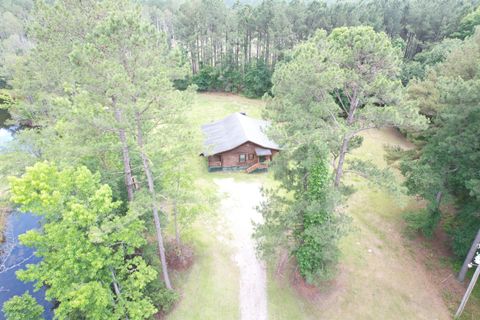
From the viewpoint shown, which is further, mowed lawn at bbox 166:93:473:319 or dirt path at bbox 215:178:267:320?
dirt path at bbox 215:178:267:320

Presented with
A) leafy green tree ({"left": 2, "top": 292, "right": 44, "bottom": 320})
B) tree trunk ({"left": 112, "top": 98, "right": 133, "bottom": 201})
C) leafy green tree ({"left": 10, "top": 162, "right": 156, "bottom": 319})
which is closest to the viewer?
leafy green tree ({"left": 10, "top": 162, "right": 156, "bottom": 319})

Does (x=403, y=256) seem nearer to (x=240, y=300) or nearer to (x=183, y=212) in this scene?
(x=240, y=300)

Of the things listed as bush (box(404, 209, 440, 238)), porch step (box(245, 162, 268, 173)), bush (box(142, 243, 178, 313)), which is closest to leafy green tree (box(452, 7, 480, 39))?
bush (box(404, 209, 440, 238))

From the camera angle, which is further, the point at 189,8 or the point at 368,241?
the point at 189,8

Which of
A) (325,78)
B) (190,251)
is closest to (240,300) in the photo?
(190,251)

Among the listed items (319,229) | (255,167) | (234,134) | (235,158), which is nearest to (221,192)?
(235,158)

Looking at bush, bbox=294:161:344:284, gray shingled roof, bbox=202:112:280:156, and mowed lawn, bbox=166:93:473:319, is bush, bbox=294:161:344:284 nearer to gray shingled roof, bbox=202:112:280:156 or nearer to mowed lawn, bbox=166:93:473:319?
mowed lawn, bbox=166:93:473:319
